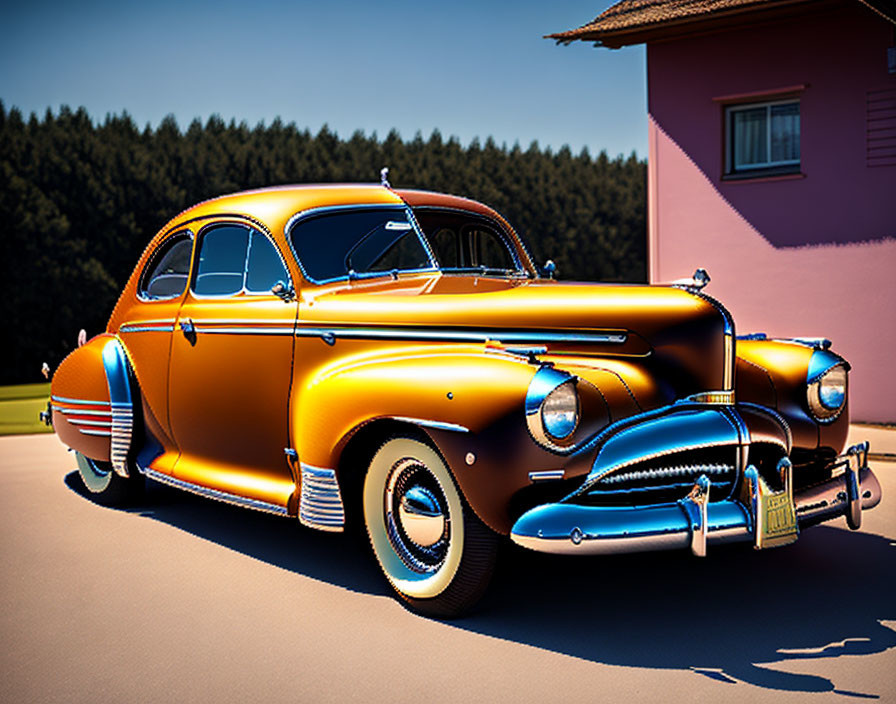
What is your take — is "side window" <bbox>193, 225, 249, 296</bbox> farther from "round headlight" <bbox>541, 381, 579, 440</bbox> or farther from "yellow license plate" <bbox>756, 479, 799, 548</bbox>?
"yellow license plate" <bbox>756, 479, 799, 548</bbox>

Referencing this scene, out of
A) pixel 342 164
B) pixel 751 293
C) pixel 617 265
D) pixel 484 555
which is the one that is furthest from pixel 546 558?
pixel 617 265

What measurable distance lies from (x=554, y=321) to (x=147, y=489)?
3712 millimetres

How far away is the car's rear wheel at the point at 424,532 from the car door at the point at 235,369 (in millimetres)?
652

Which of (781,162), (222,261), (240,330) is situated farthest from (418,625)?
(781,162)

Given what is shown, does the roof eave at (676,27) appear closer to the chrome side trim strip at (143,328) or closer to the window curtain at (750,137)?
the window curtain at (750,137)

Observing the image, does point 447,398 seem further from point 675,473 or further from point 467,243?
point 467,243

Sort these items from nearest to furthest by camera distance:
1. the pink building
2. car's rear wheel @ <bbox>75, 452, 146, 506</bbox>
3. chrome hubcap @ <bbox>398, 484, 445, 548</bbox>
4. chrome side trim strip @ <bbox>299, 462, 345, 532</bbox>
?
chrome hubcap @ <bbox>398, 484, 445, 548</bbox> → chrome side trim strip @ <bbox>299, 462, 345, 532</bbox> → car's rear wheel @ <bbox>75, 452, 146, 506</bbox> → the pink building

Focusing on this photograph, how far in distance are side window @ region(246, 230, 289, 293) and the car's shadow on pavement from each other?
4.53 feet

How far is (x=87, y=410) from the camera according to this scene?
6.22 m

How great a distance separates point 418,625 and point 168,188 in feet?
73.1

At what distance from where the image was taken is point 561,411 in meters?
3.85

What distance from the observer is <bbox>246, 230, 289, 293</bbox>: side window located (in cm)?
524

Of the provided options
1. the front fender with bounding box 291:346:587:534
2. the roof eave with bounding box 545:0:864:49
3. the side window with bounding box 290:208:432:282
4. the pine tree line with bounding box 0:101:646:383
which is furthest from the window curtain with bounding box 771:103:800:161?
the pine tree line with bounding box 0:101:646:383

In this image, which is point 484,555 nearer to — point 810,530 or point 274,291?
point 274,291
